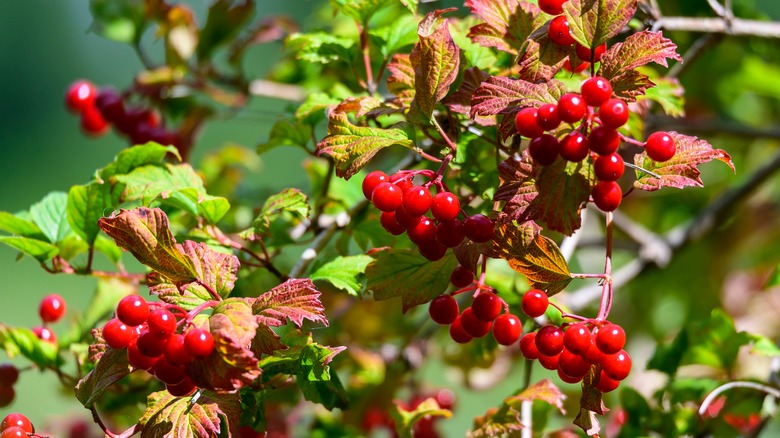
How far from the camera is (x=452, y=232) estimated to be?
2.56ft

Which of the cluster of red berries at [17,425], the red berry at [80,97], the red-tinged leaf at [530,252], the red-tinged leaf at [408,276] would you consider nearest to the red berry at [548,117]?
the red-tinged leaf at [530,252]

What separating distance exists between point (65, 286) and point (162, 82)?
378 centimetres

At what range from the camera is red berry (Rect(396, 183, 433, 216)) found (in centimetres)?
77

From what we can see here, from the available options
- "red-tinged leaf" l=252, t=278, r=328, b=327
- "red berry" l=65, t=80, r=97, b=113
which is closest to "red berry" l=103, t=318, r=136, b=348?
"red-tinged leaf" l=252, t=278, r=328, b=327

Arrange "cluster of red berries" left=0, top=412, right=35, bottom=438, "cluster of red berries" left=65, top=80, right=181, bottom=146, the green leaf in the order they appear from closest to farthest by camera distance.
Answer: "cluster of red berries" left=0, top=412, right=35, bottom=438 → the green leaf → "cluster of red berries" left=65, top=80, right=181, bottom=146

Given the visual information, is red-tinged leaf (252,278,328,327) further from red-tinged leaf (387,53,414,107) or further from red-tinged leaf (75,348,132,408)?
red-tinged leaf (387,53,414,107)

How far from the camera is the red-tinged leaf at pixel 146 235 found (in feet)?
2.54

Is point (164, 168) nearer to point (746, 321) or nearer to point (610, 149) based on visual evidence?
point (610, 149)

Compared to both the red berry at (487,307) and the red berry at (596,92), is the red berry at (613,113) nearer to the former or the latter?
the red berry at (596,92)

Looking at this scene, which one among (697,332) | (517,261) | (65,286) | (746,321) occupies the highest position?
(517,261)

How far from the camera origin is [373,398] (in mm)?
1420

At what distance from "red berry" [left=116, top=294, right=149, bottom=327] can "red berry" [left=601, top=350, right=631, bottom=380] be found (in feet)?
1.34

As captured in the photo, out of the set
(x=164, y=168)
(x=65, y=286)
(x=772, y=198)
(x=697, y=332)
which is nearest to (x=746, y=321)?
(x=772, y=198)

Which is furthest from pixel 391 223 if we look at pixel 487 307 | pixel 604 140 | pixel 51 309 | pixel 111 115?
pixel 111 115
